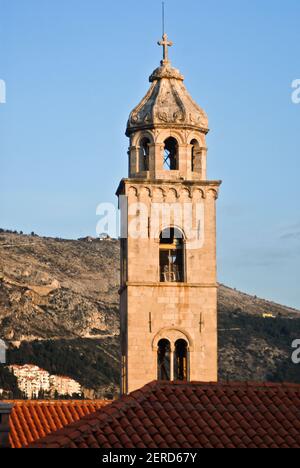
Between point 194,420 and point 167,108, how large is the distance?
17127 millimetres

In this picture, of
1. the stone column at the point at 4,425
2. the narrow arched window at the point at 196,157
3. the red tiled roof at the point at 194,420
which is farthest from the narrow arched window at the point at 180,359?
the stone column at the point at 4,425

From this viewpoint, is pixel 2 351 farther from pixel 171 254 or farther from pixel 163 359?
pixel 163 359

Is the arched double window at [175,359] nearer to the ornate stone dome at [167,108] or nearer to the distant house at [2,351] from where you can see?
the ornate stone dome at [167,108]

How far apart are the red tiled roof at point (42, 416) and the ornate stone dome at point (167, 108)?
7652 mm

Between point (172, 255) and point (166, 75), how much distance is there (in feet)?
16.5

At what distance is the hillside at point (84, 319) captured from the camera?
109 m

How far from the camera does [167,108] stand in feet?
133

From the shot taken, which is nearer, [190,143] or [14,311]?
[190,143]

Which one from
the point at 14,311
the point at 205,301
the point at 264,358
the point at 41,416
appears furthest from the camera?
the point at 14,311

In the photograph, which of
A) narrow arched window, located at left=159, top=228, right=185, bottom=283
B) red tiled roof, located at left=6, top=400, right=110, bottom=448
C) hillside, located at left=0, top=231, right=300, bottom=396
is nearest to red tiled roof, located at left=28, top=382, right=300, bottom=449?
red tiled roof, located at left=6, top=400, right=110, bottom=448

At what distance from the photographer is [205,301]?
1551 inches

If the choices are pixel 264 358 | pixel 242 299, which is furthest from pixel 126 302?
pixel 242 299
